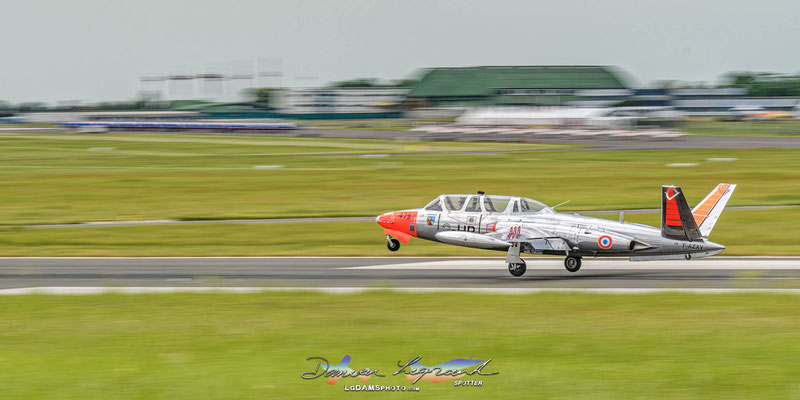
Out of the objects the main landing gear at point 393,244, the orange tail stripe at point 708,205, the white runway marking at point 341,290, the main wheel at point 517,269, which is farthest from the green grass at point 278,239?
the white runway marking at point 341,290

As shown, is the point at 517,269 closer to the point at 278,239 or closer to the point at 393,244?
the point at 393,244

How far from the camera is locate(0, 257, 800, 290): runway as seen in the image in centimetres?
2394

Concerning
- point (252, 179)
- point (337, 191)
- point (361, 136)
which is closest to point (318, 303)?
point (337, 191)

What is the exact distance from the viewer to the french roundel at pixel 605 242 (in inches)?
978

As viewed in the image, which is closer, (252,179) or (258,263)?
(258,263)

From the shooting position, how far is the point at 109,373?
12734 mm

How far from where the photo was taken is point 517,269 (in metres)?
25.3

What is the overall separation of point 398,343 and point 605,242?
1169cm

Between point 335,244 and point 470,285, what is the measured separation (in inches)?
426

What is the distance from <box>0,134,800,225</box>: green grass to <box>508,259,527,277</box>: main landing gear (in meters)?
18.7

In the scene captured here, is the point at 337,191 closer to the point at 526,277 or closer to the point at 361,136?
the point at 526,277

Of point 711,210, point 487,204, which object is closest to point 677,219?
point 711,210
